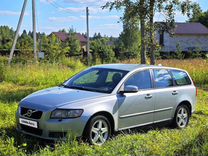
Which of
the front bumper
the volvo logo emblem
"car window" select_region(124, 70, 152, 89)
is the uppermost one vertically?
"car window" select_region(124, 70, 152, 89)

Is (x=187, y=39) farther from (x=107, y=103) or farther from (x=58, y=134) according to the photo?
(x=58, y=134)

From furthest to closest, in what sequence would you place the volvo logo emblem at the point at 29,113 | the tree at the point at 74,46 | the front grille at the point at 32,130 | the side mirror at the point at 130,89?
the tree at the point at 74,46 < the side mirror at the point at 130,89 < the volvo logo emblem at the point at 29,113 < the front grille at the point at 32,130

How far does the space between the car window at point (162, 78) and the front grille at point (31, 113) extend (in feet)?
9.26

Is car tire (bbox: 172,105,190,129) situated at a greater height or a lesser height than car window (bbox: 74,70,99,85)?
lesser

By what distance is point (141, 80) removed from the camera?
310 inches

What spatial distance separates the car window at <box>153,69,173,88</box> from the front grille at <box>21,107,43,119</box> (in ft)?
9.26

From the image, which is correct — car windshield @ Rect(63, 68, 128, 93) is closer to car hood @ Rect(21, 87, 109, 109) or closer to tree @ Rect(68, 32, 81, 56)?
car hood @ Rect(21, 87, 109, 109)

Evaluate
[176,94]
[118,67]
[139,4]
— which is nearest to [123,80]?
[118,67]

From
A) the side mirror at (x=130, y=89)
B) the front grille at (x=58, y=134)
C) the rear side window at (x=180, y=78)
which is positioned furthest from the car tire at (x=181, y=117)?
the front grille at (x=58, y=134)

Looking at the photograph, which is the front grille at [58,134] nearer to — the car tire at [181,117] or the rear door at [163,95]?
the rear door at [163,95]

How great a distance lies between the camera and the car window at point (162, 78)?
820cm

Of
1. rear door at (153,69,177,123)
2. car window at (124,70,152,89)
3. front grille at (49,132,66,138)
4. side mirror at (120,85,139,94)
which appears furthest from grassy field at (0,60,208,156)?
car window at (124,70,152,89)

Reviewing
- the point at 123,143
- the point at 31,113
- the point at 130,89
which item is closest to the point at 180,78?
the point at 130,89

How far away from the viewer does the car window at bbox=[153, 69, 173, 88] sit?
820cm
